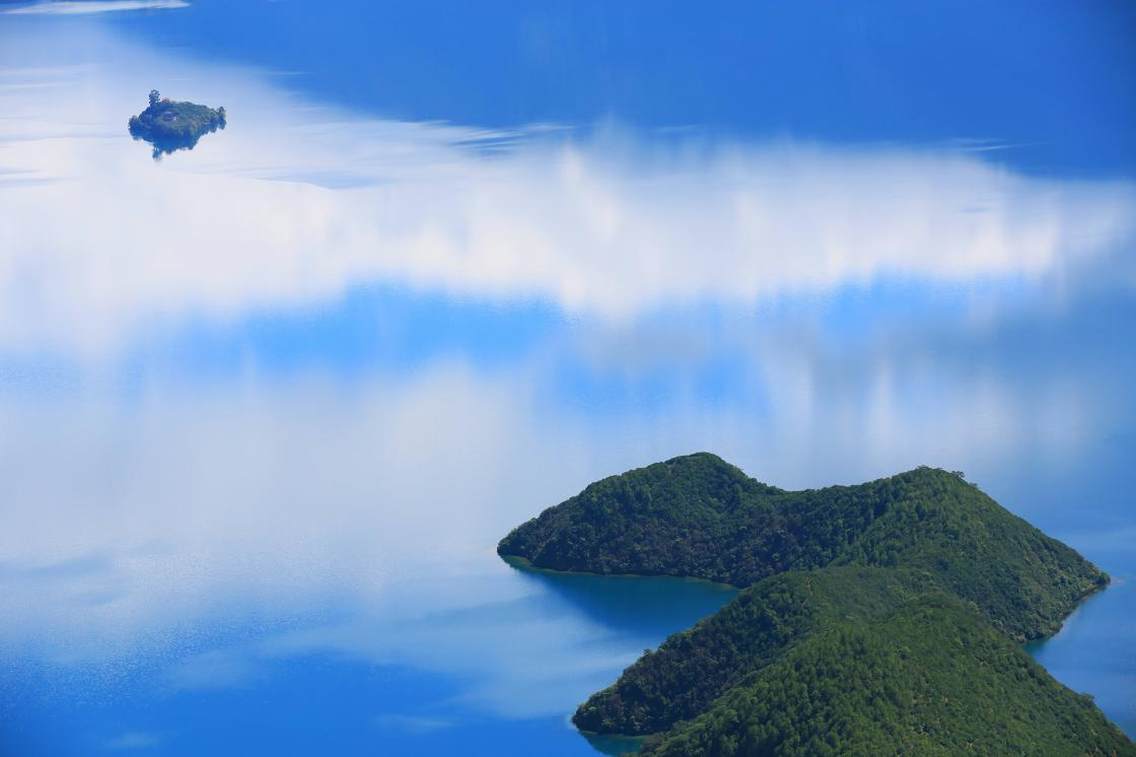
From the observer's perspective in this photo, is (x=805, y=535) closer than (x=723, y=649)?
No

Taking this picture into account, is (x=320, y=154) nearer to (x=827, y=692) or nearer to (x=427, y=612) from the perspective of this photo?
(x=427, y=612)

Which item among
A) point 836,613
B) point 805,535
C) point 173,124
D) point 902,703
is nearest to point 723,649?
point 836,613

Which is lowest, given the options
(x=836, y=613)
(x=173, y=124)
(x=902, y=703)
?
(x=902, y=703)

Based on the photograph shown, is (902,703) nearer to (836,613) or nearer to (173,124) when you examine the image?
(836,613)

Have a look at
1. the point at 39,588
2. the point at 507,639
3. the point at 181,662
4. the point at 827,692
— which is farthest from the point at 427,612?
the point at 827,692

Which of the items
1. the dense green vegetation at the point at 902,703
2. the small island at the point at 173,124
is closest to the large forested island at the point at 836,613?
the dense green vegetation at the point at 902,703

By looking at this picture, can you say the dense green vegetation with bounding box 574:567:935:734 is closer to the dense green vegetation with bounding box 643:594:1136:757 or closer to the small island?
the dense green vegetation with bounding box 643:594:1136:757

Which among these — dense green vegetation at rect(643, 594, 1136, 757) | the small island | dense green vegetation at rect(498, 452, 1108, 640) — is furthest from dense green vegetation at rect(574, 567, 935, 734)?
the small island

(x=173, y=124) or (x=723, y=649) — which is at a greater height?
(x=173, y=124)

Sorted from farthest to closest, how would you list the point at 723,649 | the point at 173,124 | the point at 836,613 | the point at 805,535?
the point at 173,124 → the point at 805,535 → the point at 723,649 → the point at 836,613
